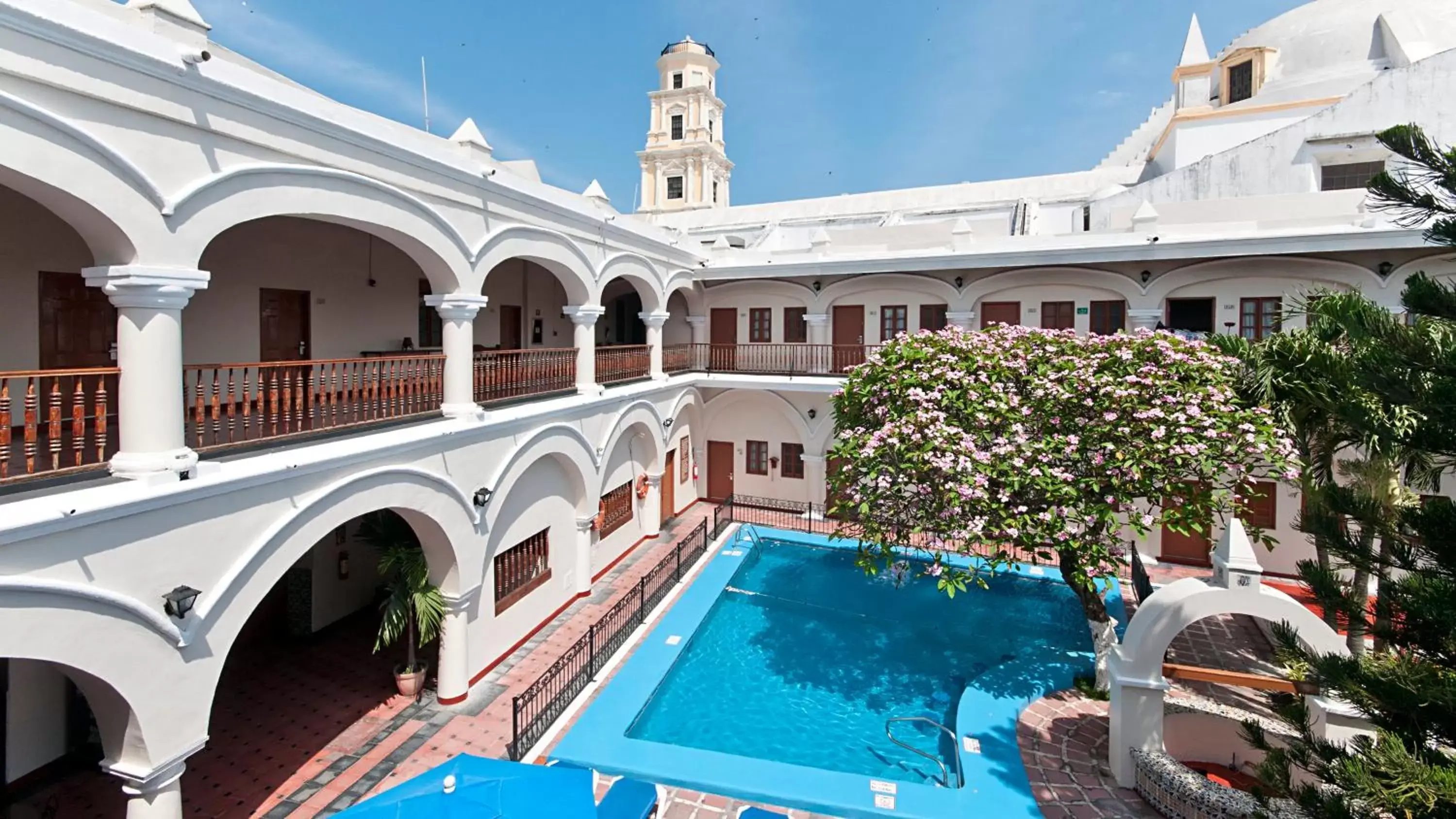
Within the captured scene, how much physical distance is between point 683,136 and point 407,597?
96.0 ft

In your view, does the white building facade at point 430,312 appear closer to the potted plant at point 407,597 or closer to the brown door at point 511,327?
the brown door at point 511,327

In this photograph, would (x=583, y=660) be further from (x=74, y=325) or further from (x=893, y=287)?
(x=893, y=287)

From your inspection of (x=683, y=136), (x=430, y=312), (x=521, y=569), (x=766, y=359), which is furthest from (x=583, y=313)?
(x=683, y=136)

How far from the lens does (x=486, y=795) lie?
5.57m

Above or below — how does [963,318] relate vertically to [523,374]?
above

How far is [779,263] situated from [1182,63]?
15.1 m

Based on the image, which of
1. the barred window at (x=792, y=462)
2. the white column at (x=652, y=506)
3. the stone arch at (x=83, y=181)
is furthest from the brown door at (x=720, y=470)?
the stone arch at (x=83, y=181)

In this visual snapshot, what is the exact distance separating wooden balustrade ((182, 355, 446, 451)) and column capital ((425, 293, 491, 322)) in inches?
23.5

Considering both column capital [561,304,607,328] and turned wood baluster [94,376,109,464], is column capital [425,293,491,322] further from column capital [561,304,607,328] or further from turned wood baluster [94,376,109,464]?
turned wood baluster [94,376,109,464]

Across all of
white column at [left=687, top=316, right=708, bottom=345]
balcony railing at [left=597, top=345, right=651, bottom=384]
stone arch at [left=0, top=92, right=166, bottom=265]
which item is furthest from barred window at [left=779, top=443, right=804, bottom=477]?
stone arch at [left=0, top=92, right=166, bottom=265]

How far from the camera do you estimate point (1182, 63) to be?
21.5 m

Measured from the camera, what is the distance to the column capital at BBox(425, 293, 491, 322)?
878cm

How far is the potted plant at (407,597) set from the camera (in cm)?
877

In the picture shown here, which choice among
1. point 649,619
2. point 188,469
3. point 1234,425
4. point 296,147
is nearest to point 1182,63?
point 1234,425
